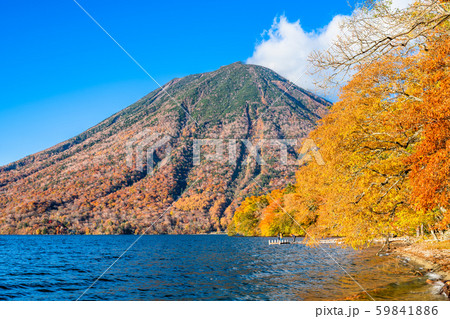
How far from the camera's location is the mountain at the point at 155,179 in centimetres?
11619

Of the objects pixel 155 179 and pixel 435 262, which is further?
pixel 155 179

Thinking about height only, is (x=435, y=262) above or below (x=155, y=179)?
below

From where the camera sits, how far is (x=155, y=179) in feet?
447

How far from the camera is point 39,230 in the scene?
11188 centimetres

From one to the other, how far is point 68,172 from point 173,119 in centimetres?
6212

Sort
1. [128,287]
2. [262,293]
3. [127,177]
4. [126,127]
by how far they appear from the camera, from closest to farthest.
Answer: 1. [262,293]
2. [128,287]
3. [127,177]
4. [126,127]

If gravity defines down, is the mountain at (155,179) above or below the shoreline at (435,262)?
above

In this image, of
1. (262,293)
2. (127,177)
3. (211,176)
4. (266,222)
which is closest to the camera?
(262,293)

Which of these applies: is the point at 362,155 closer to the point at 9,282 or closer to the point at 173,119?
the point at 9,282

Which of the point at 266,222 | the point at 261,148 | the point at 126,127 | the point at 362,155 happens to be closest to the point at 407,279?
the point at 362,155

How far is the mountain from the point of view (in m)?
116

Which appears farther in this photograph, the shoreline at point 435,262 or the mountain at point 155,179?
the mountain at point 155,179

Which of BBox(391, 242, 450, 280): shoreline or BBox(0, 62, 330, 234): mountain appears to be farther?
BBox(0, 62, 330, 234): mountain

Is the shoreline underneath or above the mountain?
underneath
